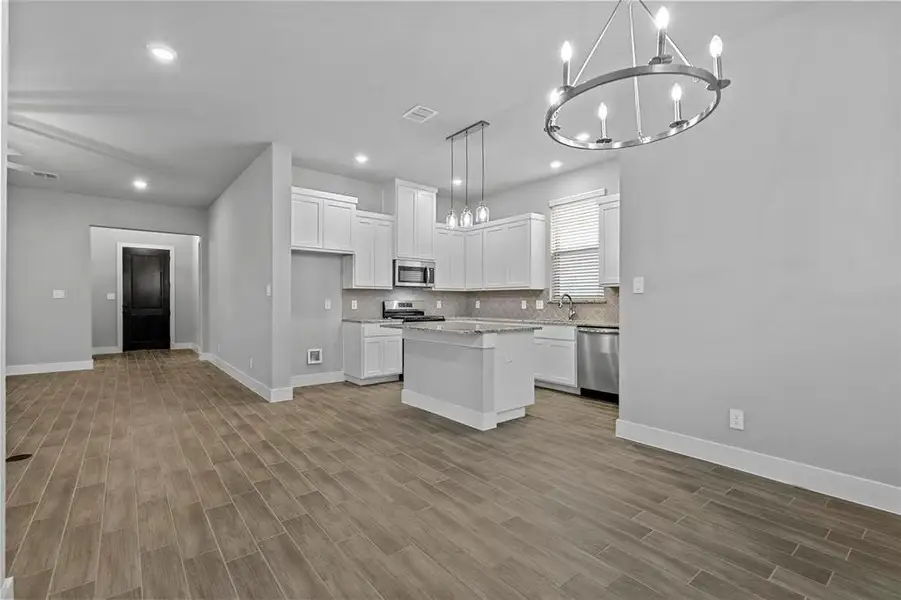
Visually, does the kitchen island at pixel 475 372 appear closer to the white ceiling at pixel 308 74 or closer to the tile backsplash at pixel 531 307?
the tile backsplash at pixel 531 307

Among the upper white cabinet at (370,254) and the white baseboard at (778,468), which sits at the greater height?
the upper white cabinet at (370,254)

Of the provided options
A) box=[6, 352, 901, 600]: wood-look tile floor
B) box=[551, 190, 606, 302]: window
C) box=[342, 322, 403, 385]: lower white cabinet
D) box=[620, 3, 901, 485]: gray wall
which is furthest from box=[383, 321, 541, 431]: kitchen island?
box=[551, 190, 606, 302]: window

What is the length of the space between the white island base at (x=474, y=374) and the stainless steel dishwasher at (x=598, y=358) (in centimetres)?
120

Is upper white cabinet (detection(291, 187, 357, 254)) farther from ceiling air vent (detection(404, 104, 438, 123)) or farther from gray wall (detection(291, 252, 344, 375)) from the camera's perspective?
ceiling air vent (detection(404, 104, 438, 123))

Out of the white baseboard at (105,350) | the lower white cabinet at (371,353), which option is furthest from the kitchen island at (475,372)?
the white baseboard at (105,350)

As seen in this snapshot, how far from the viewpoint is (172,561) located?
1.93m

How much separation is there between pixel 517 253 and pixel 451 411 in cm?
300

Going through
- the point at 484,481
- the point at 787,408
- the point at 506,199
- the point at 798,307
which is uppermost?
the point at 506,199

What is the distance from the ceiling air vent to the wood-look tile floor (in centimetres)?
299

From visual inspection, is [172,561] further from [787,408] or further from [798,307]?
[798,307]

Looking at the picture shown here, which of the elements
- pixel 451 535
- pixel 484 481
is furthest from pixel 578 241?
pixel 451 535

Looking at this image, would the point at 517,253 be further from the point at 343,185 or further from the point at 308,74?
the point at 308,74

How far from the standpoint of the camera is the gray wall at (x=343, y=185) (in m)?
5.86

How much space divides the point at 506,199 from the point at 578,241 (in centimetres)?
174
